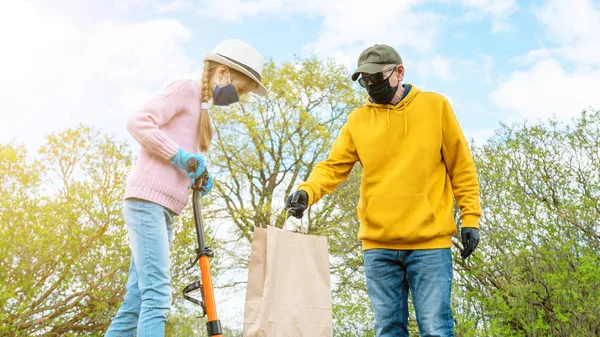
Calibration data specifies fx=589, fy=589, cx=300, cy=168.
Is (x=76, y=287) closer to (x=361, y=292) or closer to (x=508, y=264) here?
(x=361, y=292)

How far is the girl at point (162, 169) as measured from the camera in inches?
119

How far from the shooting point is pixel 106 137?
32.5 feet

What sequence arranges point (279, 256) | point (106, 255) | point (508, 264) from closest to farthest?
point (279, 256), point (508, 264), point (106, 255)

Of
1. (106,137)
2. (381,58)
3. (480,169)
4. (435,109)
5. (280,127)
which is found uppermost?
(280,127)

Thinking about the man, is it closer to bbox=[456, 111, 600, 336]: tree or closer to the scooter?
the scooter

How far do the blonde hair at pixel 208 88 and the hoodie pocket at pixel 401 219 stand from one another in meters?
1.02

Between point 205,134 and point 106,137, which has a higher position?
point 106,137

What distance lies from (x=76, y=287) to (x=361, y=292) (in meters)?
5.39

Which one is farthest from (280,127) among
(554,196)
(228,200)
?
(554,196)

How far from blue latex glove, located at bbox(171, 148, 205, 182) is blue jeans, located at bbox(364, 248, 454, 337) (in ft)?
3.24

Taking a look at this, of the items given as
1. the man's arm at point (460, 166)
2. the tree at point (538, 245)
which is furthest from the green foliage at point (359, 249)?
the man's arm at point (460, 166)

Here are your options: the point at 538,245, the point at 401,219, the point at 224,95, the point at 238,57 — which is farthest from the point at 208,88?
the point at 538,245

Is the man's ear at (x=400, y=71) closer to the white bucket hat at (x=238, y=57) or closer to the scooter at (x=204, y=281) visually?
the white bucket hat at (x=238, y=57)

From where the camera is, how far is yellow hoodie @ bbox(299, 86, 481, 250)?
2.95 m
